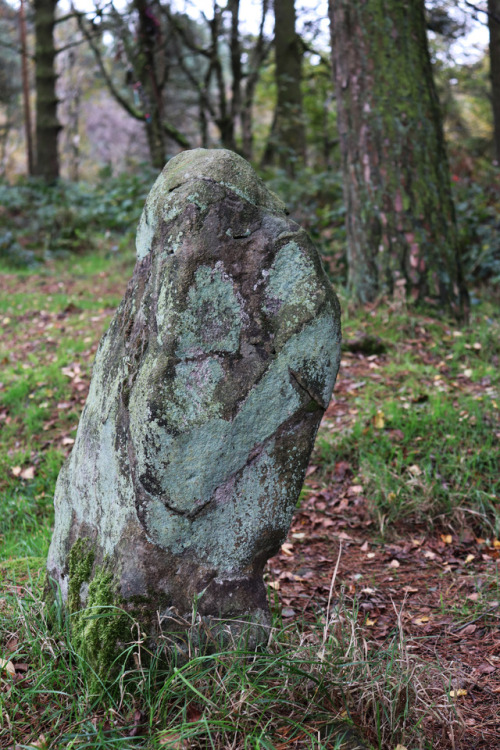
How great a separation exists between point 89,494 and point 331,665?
1.06 m

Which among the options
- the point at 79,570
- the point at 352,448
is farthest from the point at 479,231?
the point at 79,570

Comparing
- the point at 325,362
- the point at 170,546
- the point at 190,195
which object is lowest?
the point at 170,546

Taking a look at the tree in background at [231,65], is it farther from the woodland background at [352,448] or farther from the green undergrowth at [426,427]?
the green undergrowth at [426,427]

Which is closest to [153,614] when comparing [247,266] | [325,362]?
[325,362]

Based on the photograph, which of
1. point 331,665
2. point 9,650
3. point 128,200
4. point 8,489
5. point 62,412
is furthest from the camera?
point 128,200

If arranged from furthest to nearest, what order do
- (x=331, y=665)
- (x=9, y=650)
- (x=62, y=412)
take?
(x=62, y=412) → (x=9, y=650) → (x=331, y=665)

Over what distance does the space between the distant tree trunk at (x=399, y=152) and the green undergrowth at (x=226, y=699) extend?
4.28m

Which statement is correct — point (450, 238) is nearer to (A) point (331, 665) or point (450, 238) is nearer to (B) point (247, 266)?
(B) point (247, 266)

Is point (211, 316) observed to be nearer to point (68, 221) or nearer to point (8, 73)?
point (68, 221)

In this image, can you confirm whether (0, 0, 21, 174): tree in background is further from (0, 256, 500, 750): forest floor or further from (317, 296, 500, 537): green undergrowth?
(317, 296, 500, 537): green undergrowth

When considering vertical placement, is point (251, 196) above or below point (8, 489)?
above

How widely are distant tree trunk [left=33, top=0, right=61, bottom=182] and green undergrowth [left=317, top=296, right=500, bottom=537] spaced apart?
33.6ft

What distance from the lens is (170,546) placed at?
6.97 ft

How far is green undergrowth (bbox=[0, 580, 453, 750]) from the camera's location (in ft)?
6.28
